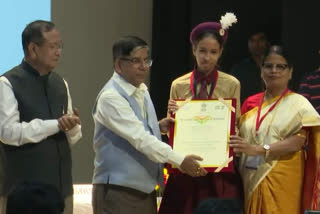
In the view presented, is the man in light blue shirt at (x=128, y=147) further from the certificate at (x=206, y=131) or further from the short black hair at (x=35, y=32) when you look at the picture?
the short black hair at (x=35, y=32)

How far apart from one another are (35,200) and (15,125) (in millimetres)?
1163

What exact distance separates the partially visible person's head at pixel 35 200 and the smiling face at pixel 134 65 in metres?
1.20

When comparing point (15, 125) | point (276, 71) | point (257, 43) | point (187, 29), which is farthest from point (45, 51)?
point (187, 29)

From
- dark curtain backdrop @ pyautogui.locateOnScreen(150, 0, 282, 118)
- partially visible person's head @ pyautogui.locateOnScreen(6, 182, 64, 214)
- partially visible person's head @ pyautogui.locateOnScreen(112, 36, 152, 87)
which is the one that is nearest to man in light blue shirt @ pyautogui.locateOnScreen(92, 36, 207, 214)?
partially visible person's head @ pyautogui.locateOnScreen(112, 36, 152, 87)

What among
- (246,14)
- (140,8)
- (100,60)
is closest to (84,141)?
(100,60)

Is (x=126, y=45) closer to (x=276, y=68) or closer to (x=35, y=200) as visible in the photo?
(x=276, y=68)

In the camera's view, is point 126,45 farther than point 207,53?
No

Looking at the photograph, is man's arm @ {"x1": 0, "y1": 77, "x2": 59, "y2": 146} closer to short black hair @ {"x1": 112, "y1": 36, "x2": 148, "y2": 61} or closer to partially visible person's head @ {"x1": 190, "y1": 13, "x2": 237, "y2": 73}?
short black hair @ {"x1": 112, "y1": 36, "x2": 148, "y2": 61}

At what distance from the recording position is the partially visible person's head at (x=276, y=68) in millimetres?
3543

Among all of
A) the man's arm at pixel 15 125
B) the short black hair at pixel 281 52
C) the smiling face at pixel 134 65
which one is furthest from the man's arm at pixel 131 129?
the short black hair at pixel 281 52

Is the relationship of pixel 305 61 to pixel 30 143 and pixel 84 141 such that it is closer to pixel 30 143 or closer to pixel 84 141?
pixel 84 141

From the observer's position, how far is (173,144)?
3490 mm

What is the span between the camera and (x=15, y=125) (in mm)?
3340

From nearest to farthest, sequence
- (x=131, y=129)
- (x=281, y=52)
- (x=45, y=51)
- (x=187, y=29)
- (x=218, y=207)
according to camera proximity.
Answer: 1. (x=218, y=207)
2. (x=131, y=129)
3. (x=45, y=51)
4. (x=281, y=52)
5. (x=187, y=29)
